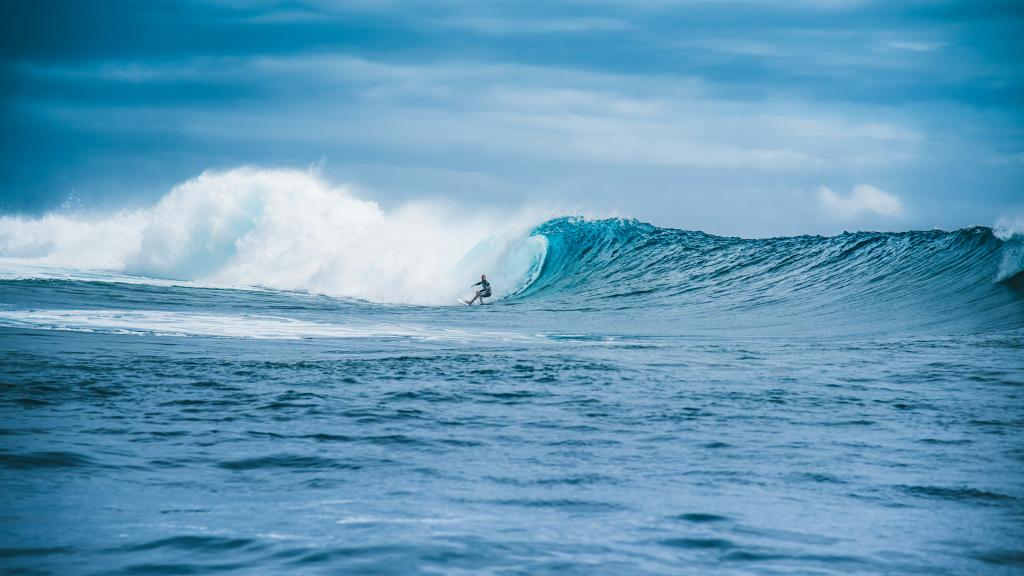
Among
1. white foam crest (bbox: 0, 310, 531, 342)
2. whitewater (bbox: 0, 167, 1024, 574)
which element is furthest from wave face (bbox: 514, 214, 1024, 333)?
white foam crest (bbox: 0, 310, 531, 342)

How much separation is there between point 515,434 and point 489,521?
2.04 meters

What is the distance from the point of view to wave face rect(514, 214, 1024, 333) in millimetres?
15969

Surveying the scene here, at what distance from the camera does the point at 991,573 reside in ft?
10.9

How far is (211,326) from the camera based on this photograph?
13.8 m

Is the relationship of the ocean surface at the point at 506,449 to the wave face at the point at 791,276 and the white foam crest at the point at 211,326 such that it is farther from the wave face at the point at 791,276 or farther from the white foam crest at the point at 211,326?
the wave face at the point at 791,276

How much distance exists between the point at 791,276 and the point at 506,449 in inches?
699

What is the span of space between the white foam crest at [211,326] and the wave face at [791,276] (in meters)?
5.59

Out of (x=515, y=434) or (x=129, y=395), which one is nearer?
(x=515, y=434)

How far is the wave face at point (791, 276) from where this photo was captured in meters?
16.0

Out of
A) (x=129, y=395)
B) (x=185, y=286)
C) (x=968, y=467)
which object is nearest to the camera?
(x=968, y=467)

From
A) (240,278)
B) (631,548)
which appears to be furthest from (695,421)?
(240,278)

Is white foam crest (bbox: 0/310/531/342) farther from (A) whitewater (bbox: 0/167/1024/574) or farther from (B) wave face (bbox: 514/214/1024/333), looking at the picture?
(B) wave face (bbox: 514/214/1024/333)

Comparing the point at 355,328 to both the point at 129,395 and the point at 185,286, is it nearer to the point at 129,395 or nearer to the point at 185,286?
the point at 129,395

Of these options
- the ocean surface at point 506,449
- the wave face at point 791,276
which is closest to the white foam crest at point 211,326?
the ocean surface at point 506,449
